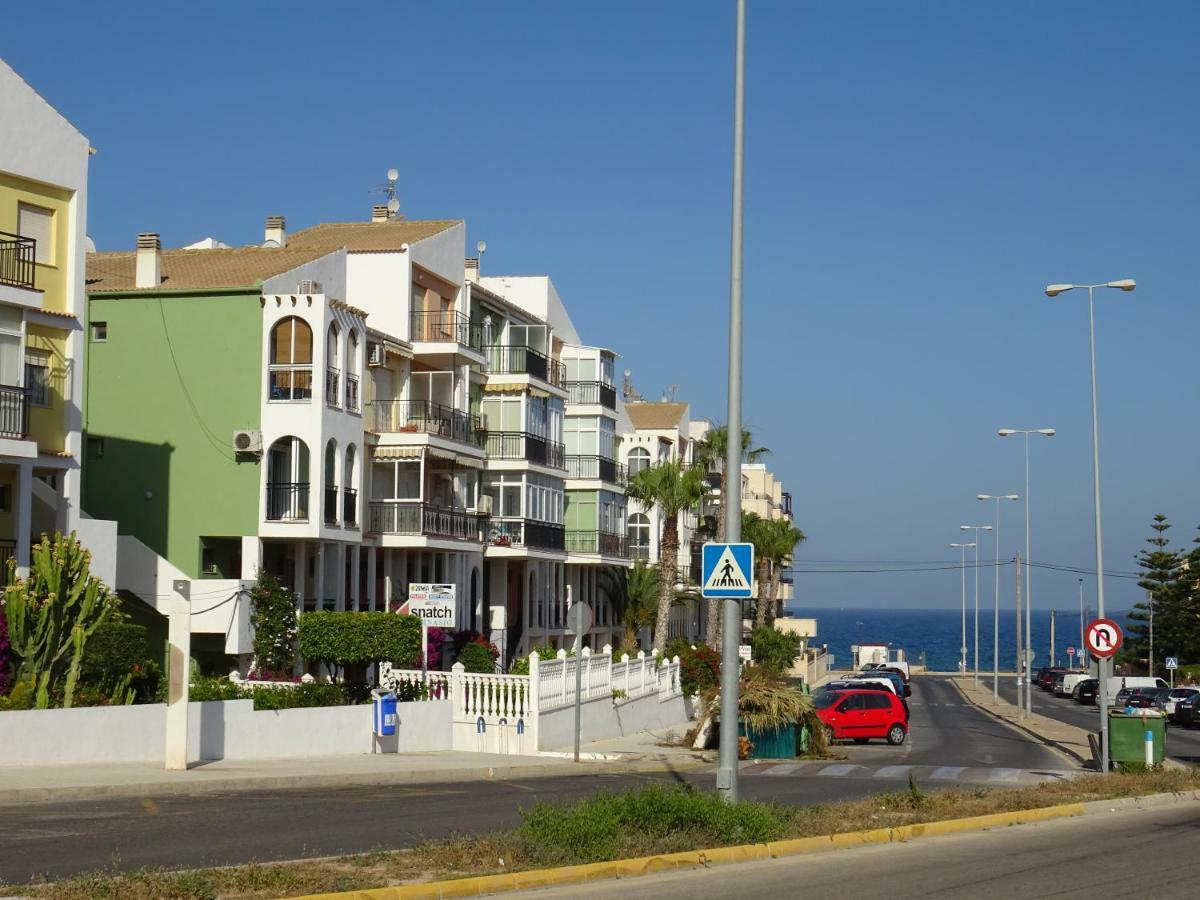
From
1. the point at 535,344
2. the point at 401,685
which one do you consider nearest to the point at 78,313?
the point at 401,685

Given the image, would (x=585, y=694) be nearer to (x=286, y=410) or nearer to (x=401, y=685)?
(x=401, y=685)

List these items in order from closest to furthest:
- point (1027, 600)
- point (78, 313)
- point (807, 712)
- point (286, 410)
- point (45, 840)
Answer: point (45, 840), point (78, 313), point (807, 712), point (286, 410), point (1027, 600)

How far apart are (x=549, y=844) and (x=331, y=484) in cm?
2612

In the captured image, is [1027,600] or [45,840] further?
[1027,600]

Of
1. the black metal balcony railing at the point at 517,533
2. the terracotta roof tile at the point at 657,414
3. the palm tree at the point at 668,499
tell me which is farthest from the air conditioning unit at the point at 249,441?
the terracotta roof tile at the point at 657,414

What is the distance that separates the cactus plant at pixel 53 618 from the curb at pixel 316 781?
4034 mm

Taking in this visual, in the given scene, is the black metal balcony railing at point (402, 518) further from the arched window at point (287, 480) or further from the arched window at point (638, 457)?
the arched window at point (638, 457)

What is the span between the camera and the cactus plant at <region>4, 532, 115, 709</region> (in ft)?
83.7

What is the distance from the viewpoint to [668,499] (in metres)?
58.0

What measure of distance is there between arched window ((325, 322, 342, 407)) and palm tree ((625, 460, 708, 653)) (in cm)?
2024

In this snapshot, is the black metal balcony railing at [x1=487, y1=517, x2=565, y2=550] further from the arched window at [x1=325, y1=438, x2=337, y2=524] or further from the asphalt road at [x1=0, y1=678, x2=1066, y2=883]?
the asphalt road at [x1=0, y1=678, x2=1066, y2=883]

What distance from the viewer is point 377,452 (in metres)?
43.7

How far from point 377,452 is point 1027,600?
37.8m

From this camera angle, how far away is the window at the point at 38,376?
31.2 metres
